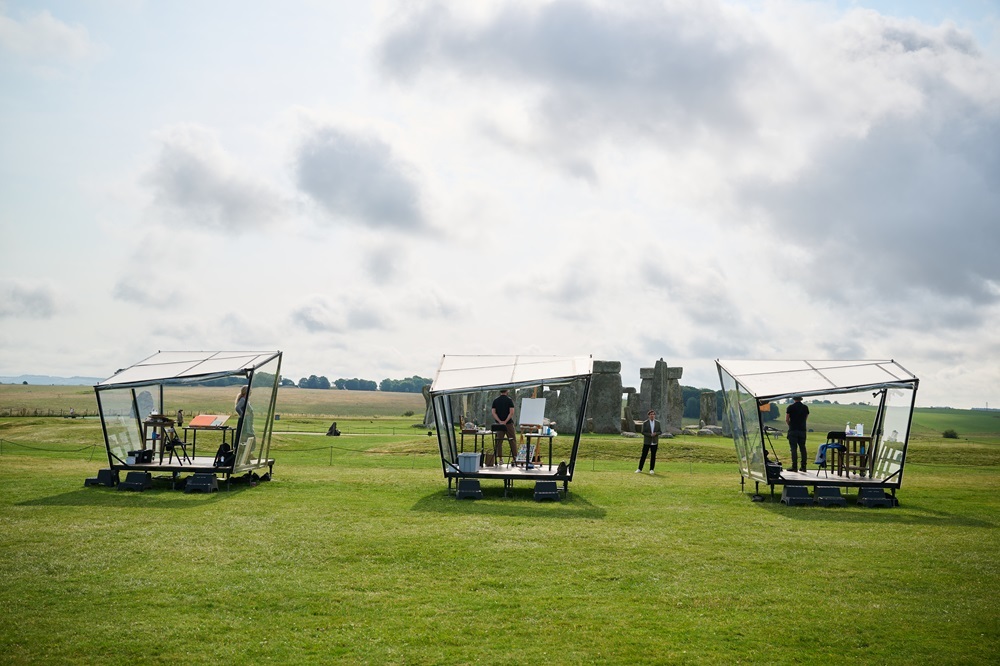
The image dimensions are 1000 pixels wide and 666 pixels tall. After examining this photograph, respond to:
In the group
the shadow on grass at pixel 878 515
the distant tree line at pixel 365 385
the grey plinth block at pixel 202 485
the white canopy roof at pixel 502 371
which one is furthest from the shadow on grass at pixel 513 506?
the distant tree line at pixel 365 385

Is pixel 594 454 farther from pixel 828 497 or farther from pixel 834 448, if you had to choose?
pixel 828 497

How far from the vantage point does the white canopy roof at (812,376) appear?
664 inches

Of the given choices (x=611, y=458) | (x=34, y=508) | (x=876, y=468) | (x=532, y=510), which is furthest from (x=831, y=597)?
(x=611, y=458)

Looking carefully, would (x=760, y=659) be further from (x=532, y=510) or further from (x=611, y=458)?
(x=611, y=458)

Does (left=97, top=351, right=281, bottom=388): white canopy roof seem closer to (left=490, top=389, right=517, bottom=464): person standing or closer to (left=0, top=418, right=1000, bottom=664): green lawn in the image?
(left=0, top=418, right=1000, bottom=664): green lawn

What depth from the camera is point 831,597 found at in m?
9.46

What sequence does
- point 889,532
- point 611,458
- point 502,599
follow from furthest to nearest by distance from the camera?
point 611,458 → point 889,532 → point 502,599

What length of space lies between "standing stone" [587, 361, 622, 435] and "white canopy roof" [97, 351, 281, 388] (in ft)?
74.0

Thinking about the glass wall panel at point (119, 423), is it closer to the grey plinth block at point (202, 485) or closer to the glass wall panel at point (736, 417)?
the grey plinth block at point (202, 485)

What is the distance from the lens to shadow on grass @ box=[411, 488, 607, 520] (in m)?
14.9

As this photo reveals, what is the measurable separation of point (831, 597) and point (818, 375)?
9.14 meters

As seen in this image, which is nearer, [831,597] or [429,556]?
[831,597]

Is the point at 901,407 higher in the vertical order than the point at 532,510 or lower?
higher

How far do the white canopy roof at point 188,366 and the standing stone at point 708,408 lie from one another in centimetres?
3231
